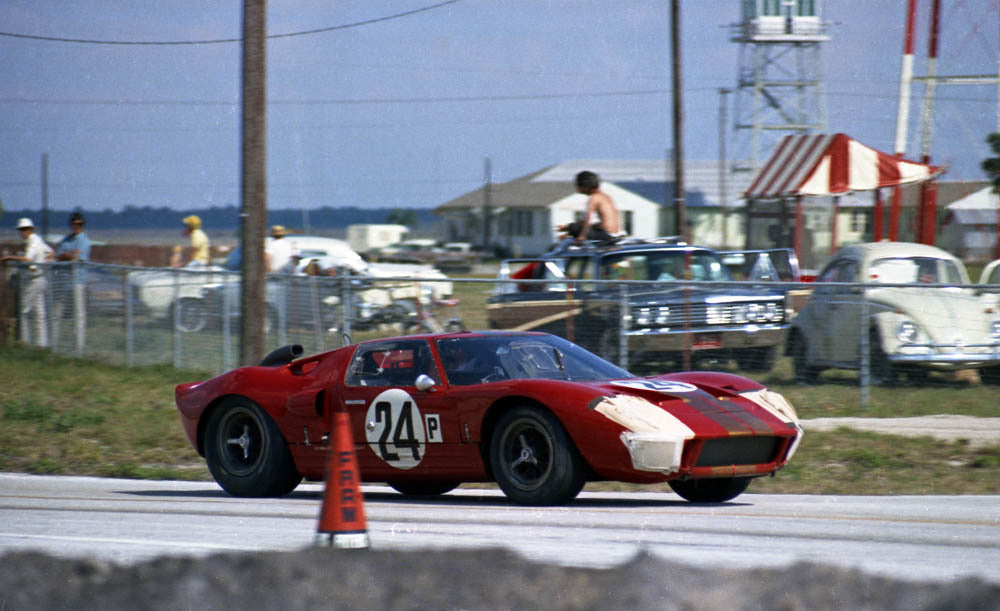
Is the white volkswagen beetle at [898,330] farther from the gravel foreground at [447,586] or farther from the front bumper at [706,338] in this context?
the gravel foreground at [447,586]

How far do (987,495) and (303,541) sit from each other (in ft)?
15.3

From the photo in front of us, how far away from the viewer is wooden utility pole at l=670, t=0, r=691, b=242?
17.7 m

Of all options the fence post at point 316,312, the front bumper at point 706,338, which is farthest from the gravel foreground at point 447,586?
the fence post at point 316,312

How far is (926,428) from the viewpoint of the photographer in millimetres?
10500

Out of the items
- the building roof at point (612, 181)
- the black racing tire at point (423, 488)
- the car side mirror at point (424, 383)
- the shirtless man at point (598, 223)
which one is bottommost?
the black racing tire at point (423, 488)

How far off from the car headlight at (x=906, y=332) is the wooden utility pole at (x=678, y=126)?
19.5 feet

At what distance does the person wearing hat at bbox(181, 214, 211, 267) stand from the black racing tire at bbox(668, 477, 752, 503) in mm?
11431

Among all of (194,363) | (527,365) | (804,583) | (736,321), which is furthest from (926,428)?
(194,363)

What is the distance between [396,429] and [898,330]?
585 centimetres

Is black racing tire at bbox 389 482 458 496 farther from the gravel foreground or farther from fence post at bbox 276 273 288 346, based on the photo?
fence post at bbox 276 273 288 346

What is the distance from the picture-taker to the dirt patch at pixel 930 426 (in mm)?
10125

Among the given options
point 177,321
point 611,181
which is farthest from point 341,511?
point 611,181

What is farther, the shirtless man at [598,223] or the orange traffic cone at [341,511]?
the shirtless man at [598,223]

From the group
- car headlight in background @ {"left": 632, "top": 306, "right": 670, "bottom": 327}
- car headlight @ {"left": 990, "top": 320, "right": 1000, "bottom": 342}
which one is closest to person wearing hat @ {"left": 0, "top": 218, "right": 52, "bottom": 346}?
car headlight in background @ {"left": 632, "top": 306, "right": 670, "bottom": 327}
